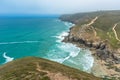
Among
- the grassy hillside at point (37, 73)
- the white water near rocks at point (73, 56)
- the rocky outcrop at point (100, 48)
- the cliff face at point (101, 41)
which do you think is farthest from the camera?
the cliff face at point (101, 41)

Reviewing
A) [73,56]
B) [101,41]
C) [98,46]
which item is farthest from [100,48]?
[73,56]

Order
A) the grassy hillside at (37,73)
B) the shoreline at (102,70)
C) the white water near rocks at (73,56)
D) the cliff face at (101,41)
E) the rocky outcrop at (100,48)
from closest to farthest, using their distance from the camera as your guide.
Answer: the grassy hillside at (37,73) → the shoreline at (102,70) → the white water near rocks at (73,56) → the rocky outcrop at (100,48) → the cliff face at (101,41)

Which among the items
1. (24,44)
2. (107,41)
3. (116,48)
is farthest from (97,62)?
(24,44)

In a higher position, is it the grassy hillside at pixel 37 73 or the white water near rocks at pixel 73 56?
the grassy hillside at pixel 37 73

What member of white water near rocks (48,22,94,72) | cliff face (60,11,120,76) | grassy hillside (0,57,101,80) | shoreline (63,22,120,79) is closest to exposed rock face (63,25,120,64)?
cliff face (60,11,120,76)

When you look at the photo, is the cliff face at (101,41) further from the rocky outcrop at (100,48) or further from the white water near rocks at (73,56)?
the white water near rocks at (73,56)

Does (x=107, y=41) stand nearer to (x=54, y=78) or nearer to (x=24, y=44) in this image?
(x=24, y=44)

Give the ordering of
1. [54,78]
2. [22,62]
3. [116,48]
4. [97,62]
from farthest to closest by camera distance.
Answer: [116,48], [97,62], [22,62], [54,78]

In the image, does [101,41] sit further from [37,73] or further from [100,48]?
[37,73]

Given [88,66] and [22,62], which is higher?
[22,62]

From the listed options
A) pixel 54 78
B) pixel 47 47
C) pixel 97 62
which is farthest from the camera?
pixel 47 47

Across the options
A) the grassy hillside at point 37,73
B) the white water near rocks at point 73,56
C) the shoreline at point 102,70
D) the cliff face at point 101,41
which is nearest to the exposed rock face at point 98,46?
the cliff face at point 101,41
